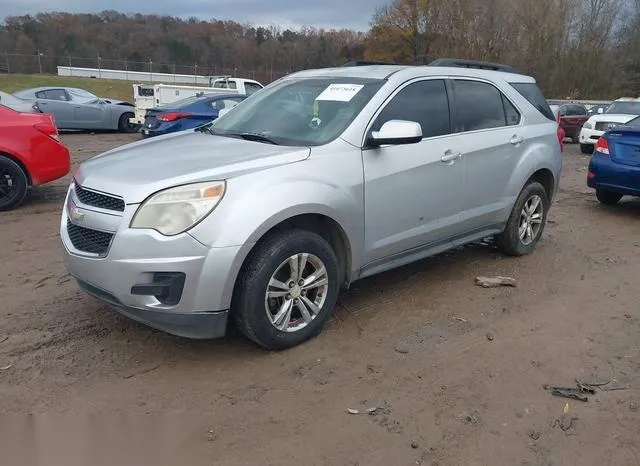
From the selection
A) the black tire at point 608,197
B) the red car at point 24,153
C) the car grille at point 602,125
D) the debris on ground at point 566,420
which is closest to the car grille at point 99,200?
the debris on ground at point 566,420

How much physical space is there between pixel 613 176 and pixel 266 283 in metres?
6.52

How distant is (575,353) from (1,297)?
14.2ft

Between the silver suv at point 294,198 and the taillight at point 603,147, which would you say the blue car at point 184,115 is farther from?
the silver suv at point 294,198

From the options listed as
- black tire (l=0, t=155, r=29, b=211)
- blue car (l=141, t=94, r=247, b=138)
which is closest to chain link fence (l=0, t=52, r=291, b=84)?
blue car (l=141, t=94, r=247, b=138)

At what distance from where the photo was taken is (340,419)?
3.11 m

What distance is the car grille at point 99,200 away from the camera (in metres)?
3.46

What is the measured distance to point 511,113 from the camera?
18.4 ft

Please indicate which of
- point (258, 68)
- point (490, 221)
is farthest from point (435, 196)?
point (258, 68)

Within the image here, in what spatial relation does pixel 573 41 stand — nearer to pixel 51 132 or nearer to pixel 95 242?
pixel 51 132

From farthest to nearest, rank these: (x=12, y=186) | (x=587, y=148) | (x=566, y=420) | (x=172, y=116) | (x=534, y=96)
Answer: (x=587, y=148)
(x=172, y=116)
(x=12, y=186)
(x=534, y=96)
(x=566, y=420)

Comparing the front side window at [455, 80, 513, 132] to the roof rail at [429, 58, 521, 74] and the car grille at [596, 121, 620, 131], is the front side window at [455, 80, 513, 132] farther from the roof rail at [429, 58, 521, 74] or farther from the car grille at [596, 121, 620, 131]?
the car grille at [596, 121, 620, 131]

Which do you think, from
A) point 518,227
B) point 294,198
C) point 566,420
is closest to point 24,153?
point 294,198

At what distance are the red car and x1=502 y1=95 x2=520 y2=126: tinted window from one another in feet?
18.8

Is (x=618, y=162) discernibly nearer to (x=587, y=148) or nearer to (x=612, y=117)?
(x=612, y=117)
